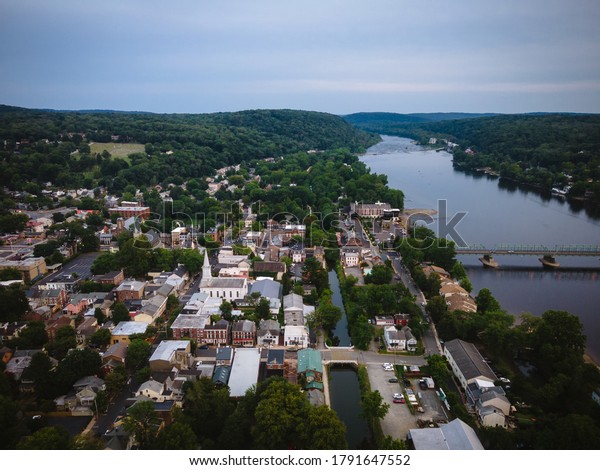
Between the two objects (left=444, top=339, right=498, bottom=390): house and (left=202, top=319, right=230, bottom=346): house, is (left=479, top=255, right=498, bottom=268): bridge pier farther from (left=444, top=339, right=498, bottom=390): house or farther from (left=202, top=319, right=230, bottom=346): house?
(left=202, top=319, right=230, bottom=346): house

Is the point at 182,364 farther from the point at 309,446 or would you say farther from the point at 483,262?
the point at 483,262

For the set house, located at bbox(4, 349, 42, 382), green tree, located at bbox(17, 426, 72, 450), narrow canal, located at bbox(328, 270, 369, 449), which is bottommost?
narrow canal, located at bbox(328, 270, 369, 449)

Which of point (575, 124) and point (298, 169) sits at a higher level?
point (575, 124)

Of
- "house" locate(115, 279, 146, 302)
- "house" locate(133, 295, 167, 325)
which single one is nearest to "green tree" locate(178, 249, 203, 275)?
"house" locate(115, 279, 146, 302)

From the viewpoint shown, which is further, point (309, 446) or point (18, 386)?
point (18, 386)

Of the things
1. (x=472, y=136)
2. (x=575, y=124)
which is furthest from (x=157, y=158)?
(x=472, y=136)
